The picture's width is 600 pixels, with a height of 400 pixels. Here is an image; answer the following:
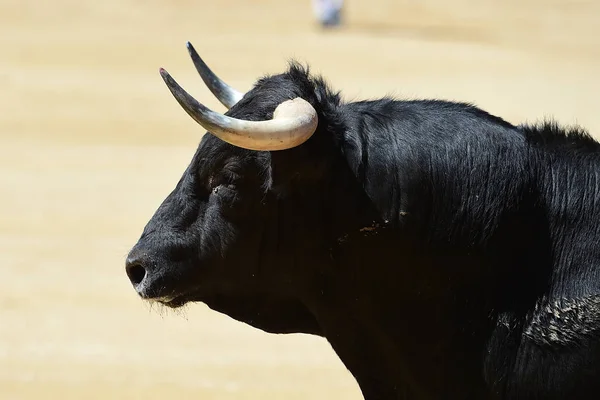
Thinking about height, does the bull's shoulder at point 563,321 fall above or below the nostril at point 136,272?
above

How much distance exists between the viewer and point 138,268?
579 cm

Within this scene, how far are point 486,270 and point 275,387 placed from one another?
4.91 m

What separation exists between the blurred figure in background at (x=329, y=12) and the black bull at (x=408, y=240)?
2584 centimetres

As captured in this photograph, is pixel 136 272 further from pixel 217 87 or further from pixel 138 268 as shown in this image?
pixel 217 87

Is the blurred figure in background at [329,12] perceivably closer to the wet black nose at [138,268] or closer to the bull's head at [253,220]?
the bull's head at [253,220]

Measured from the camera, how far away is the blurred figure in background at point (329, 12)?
3123 centimetres

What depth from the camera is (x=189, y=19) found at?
104ft

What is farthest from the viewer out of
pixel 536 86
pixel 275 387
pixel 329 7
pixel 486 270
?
pixel 329 7

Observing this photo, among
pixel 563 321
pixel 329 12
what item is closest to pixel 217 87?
pixel 563 321

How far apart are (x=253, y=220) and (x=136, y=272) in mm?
666

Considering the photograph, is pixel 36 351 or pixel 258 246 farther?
pixel 36 351

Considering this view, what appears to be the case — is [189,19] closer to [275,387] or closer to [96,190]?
[96,190]

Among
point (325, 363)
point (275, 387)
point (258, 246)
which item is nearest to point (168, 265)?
point (258, 246)

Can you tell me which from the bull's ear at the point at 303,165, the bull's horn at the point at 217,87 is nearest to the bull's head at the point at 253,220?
the bull's ear at the point at 303,165
